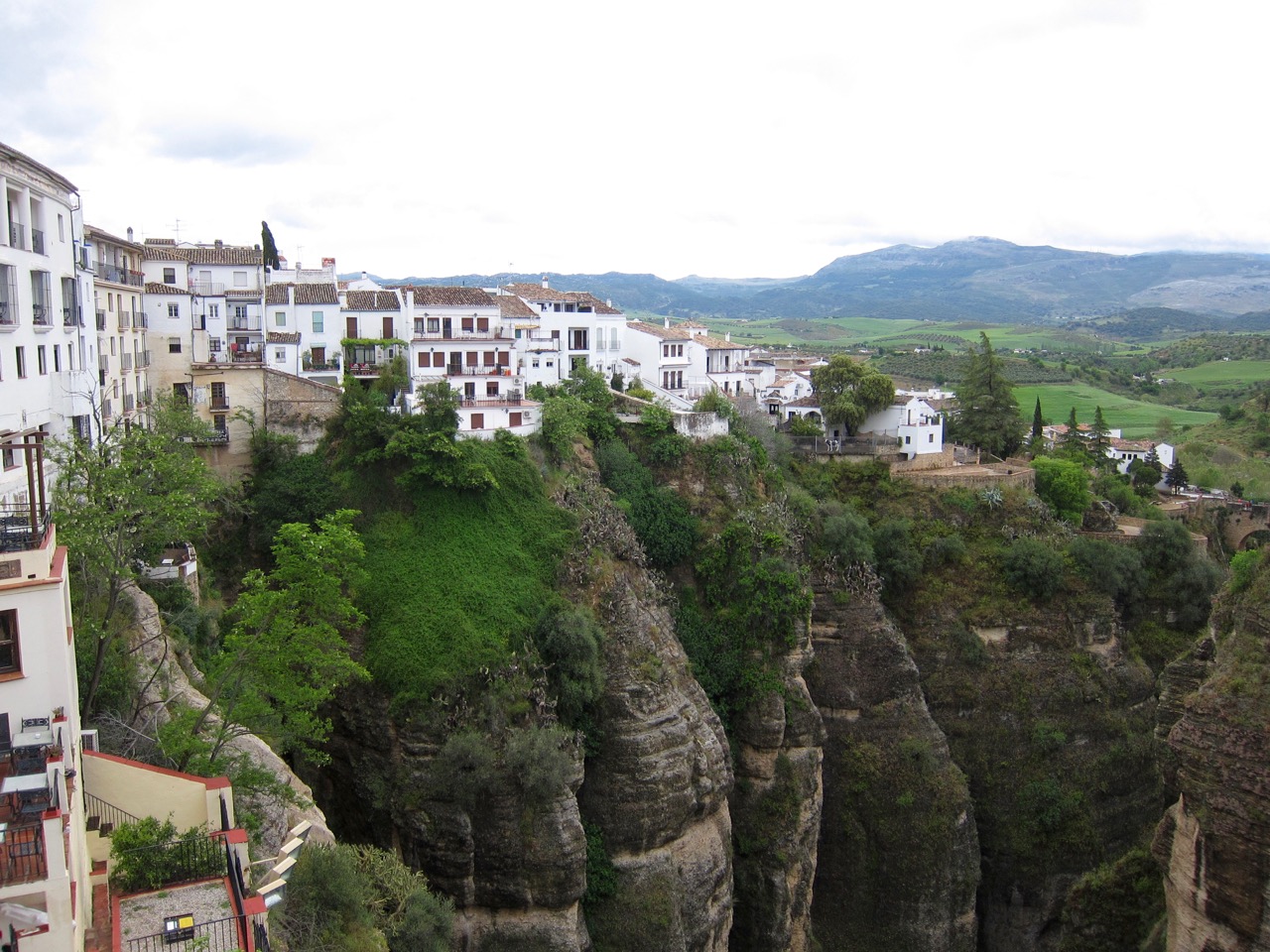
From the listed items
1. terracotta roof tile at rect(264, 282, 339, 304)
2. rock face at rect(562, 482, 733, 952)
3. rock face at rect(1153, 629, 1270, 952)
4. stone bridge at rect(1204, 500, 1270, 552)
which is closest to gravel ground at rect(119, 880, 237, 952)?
rock face at rect(562, 482, 733, 952)

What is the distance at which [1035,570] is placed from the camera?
50594mm

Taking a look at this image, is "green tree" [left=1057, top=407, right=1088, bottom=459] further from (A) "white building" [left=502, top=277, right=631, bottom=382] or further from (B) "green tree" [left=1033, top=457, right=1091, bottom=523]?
(A) "white building" [left=502, top=277, right=631, bottom=382]

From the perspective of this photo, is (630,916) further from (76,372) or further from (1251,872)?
(76,372)

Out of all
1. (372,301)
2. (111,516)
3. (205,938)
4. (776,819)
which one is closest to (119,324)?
(372,301)

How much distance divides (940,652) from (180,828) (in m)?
39.0

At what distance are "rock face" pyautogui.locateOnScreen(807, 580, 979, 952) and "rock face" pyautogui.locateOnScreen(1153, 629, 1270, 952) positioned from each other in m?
18.3

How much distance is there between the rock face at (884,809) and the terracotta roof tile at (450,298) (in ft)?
72.4

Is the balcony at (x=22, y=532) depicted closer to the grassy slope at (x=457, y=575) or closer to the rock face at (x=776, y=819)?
the grassy slope at (x=457, y=575)

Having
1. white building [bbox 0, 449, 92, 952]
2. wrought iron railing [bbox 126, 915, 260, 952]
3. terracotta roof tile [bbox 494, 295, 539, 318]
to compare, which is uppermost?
terracotta roof tile [bbox 494, 295, 539, 318]

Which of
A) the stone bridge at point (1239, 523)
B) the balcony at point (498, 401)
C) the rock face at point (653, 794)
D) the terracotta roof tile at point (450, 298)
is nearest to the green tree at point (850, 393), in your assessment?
the terracotta roof tile at point (450, 298)

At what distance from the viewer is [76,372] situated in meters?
29.6

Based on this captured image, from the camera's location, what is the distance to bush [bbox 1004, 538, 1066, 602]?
50781 mm

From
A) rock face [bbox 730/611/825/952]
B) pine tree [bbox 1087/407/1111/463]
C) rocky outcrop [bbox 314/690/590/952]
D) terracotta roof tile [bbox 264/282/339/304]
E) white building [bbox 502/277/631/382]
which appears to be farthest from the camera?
pine tree [bbox 1087/407/1111/463]

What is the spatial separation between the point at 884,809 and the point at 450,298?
3096 centimetres
